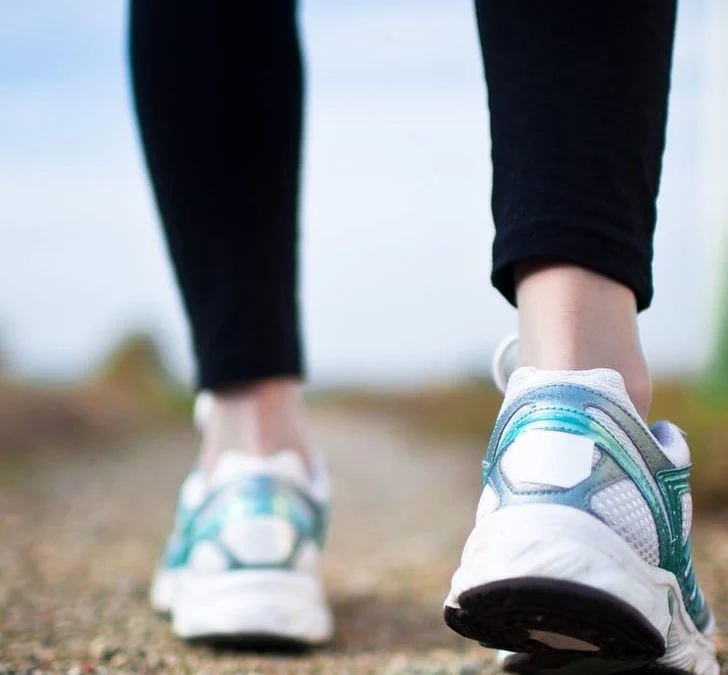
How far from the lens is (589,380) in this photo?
2.46ft

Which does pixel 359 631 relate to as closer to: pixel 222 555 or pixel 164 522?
pixel 222 555

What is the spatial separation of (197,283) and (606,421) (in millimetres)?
664

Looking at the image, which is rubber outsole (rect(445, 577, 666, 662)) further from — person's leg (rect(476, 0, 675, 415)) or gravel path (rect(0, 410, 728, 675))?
gravel path (rect(0, 410, 728, 675))

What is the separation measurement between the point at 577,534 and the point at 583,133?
0.31 metres

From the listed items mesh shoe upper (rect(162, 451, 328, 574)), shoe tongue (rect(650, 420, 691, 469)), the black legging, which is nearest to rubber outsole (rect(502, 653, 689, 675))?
shoe tongue (rect(650, 420, 691, 469))

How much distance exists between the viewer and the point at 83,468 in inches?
159

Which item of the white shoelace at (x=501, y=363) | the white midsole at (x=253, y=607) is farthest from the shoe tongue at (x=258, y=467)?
the white shoelace at (x=501, y=363)

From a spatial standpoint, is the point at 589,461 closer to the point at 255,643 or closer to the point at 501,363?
the point at 501,363

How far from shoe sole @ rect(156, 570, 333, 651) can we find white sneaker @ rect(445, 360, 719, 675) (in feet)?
1.40

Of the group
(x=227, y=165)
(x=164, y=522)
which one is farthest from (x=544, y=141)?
(x=164, y=522)

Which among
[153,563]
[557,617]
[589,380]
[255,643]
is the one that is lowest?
[153,563]

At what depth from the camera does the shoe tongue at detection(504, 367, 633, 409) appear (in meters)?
0.75

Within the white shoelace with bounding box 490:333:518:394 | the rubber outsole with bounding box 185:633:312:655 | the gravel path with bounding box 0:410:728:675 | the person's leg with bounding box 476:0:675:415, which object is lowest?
the gravel path with bounding box 0:410:728:675

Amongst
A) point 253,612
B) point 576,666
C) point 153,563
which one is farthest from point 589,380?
point 153,563
